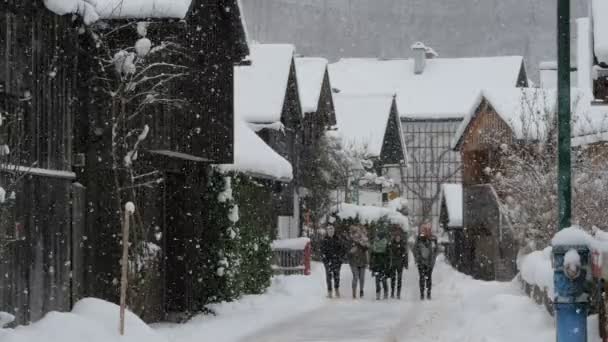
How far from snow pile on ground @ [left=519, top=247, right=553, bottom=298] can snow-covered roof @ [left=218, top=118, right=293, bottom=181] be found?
930cm

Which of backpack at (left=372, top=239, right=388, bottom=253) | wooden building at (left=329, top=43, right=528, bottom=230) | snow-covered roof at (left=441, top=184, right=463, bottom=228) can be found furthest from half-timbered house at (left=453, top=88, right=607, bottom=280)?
wooden building at (left=329, top=43, right=528, bottom=230)

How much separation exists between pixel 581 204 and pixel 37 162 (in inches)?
457

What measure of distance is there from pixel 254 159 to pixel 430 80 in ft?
199

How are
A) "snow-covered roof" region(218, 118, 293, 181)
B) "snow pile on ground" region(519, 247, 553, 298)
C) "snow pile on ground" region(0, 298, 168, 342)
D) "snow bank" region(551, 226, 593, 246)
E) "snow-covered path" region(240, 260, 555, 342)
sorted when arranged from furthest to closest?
"snow-covered roof" region(218, 118, 293, 181) < "snow-covered path" region(240, 260, 555, 342) < "snow pile on ground" region(519, 247, 553, 298) < "snow pile on ground" region(0, 298, 168, 342) < "snow bank" region(551, 226, 593, 246)

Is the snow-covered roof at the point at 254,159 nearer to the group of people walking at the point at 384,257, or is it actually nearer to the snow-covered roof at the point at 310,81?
the group of people walking at the point at 384,257

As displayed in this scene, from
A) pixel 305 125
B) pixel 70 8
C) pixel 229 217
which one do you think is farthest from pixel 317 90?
Result: pixel 70 8

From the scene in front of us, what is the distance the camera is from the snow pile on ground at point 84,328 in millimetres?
14305

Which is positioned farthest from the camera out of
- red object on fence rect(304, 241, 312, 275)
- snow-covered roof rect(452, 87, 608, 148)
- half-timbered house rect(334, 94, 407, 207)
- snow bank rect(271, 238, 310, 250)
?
half-timbered house rect(334, 94, 407, 207)

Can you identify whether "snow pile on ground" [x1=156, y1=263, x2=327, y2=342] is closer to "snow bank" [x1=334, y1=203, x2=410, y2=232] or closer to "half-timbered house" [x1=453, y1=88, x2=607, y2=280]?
"half-timbered house" [x1=453, y1=88, x2=607, y2=280]

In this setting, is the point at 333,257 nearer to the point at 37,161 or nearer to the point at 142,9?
the point at 142,9

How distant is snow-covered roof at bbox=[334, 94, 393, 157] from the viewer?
2581 inches

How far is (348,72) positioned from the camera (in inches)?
3563

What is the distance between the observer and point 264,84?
137 ft

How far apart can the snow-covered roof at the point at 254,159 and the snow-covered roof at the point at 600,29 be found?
43.9 ft
